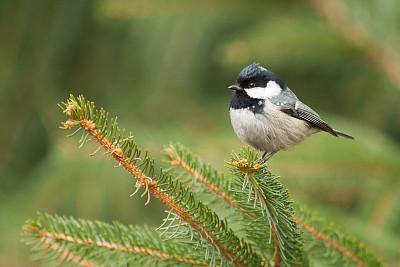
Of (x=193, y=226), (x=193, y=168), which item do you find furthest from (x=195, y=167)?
(x=193, y=226)

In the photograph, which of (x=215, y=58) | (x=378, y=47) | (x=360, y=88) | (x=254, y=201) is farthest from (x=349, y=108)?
(x=254, y=201)

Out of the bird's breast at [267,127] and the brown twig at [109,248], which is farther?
the bird's breast at [267,127]

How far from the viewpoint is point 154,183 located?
1.79 metres

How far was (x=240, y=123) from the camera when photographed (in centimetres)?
276

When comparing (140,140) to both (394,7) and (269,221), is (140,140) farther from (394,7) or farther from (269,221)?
(269,221)

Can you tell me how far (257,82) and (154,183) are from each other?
120 centimetres

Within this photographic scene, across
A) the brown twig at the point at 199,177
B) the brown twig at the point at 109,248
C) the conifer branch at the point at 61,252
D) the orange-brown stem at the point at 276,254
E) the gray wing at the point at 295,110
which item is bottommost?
the conifer branch at the point at 61,252

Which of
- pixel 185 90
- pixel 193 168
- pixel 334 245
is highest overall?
pixel 185 90

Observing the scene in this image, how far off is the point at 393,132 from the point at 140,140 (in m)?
2.49

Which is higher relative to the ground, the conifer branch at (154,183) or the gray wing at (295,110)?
the gray wing at (295,110)

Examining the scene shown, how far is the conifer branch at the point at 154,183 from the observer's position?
1698 mm

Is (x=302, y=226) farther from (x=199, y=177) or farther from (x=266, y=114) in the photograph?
(x=266, y=114)

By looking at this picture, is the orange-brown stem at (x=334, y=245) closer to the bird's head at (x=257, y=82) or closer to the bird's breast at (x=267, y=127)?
the bird's breast at (x=267, y=127)

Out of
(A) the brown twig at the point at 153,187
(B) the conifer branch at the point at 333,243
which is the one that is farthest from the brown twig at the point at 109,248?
(B) the conifer branch at the point at 333,243
